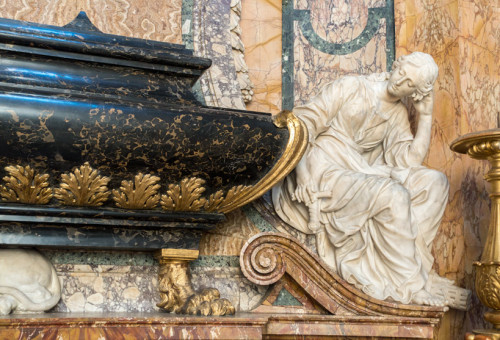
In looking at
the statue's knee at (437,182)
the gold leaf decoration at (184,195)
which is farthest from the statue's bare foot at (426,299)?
the gold leaf decoration at (184,195)

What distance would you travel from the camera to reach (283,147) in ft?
10.9

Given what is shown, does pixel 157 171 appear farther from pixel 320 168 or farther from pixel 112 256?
pixel 320 168

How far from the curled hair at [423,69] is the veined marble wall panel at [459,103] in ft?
1.47

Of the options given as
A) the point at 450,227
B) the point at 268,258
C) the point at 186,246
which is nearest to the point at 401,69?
the point at 450,227

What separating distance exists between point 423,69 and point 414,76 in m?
0.06

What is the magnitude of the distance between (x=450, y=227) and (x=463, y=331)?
55 cm

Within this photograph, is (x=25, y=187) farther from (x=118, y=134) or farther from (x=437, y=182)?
(x=437, y=182)

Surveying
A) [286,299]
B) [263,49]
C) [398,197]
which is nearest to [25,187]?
[286,299]

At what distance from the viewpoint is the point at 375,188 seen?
3.54m

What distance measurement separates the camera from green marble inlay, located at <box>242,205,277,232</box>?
3.72 meters

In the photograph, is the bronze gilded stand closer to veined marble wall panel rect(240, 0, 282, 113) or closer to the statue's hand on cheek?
the statue's hand on cheek

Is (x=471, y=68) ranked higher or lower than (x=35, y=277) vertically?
higher

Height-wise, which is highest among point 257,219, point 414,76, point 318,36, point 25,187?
point 318,36

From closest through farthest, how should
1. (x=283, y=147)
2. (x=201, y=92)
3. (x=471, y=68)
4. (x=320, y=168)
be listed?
(x=283, y=147)
(x=320, y=168)
(x=201, y=92)
(x=471, y=68)
